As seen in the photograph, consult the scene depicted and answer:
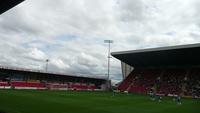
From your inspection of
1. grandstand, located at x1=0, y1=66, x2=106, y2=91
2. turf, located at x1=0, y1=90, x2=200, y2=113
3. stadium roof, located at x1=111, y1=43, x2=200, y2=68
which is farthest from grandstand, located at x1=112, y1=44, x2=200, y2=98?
turf, located at x1=0, y1=90, x2=200, y2=113

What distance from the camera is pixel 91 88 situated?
3125 inches

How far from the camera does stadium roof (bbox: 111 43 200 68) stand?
54.3 m

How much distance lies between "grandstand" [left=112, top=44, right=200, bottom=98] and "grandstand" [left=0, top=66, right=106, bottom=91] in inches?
548

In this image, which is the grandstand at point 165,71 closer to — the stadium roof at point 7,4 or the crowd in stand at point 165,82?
the crowd in stand at point 165,82

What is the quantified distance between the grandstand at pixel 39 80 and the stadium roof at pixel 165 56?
15710 mm

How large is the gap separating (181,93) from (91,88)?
1044 inches

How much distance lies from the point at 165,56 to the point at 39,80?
34987 millimetres

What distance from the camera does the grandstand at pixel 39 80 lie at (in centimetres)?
6589

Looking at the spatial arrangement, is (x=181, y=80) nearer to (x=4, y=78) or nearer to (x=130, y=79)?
(x=130, y=79)

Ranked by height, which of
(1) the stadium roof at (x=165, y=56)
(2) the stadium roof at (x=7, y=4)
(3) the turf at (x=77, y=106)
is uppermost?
(1) the stadium roof at (x=165, y=56)

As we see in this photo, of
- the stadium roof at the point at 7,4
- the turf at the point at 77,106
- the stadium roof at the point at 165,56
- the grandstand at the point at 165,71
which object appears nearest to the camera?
the stadium roof at the point at 7,4

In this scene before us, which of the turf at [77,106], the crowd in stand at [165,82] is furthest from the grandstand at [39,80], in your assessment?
the turf at [77,106]

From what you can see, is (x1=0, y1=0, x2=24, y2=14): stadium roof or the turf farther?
the turf

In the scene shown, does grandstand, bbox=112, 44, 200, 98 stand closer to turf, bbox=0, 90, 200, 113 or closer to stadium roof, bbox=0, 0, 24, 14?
turf, bbox=0, 90, 200, 113
